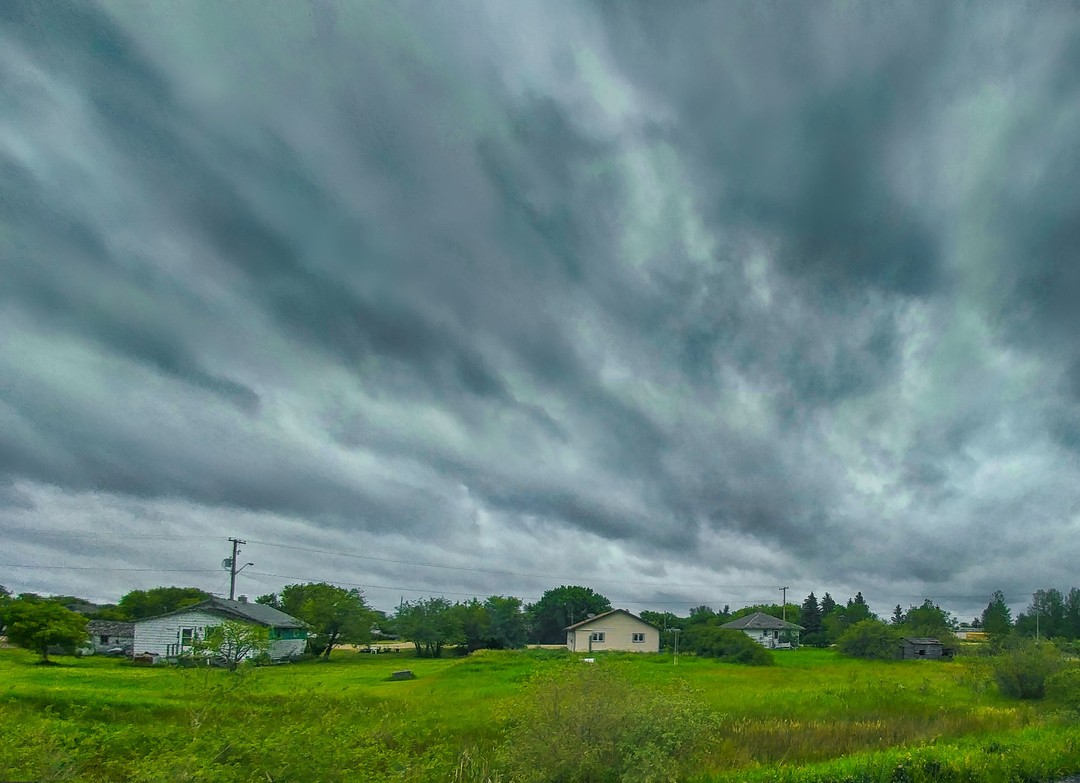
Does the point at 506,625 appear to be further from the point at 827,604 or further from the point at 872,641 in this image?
the point at 827,604

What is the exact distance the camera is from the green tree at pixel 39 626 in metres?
42.6

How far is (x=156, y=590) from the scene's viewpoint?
92.9 meters

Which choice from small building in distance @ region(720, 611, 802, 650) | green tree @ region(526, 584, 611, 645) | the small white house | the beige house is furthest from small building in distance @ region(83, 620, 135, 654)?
small building in distance @ region(720, 611, 802, 650)

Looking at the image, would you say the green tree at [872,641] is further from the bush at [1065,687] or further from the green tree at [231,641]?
the green tree at [231,641]

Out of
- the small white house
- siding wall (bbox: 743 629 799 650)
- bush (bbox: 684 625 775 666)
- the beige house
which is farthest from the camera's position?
siding wall (bbox: 743 629 799 650)

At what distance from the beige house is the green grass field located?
122ft

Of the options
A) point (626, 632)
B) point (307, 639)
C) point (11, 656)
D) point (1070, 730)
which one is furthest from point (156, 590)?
point (1070, 730)

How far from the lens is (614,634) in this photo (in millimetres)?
70562

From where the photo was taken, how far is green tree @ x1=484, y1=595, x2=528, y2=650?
75188 millimetres

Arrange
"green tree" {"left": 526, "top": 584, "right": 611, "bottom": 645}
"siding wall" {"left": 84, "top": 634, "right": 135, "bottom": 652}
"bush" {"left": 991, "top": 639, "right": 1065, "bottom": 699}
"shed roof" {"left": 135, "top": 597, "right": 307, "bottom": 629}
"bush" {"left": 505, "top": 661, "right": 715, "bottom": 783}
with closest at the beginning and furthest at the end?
"bush" {"left": 505, "top": 661, "right": 715, "bottom": 783}
"bush" {"left": 991, "top": 639, "right": 1065, "bottom": 699}
"shed roof" {"left": 135, "top": 597, "right": 307, "bottom": 629}
"siding wall" {"left": 84, "top": 634, "right": 135, "bottom": 652}
"green tree" {"left": 526, "top": 584, "right": 611, "bottom": 645}

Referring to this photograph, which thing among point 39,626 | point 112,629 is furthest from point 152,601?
point 39,626

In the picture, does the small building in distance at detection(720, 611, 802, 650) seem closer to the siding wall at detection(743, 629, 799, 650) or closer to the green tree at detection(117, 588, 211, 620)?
the siding wall at detection(743, 629, 799, 650)

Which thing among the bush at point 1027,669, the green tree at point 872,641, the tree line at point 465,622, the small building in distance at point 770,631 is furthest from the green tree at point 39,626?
the small building in distance at point 770,631

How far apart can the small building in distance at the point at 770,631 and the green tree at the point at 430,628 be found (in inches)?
1381
